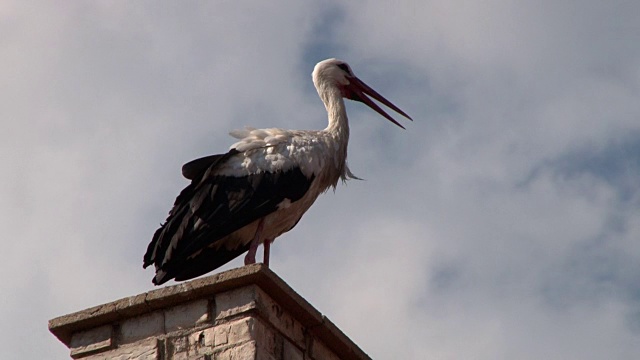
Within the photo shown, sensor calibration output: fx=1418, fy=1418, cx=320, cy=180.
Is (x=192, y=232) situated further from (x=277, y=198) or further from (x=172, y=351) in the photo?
(x=172, y=351)

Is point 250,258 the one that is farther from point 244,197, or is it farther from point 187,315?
point 187,315

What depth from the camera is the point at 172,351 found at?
23.1 feet

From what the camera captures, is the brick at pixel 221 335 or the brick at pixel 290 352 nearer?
the brick at pixel 221 335

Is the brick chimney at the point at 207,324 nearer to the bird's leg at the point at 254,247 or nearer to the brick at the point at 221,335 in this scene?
the brick at the point at 221,335

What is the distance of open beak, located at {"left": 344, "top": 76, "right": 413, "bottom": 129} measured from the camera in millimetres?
12070

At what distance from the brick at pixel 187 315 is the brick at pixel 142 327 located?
40mm

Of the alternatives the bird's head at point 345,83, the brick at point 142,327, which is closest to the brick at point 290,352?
the brick at point 142,327

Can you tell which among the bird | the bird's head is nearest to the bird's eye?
the bird's head

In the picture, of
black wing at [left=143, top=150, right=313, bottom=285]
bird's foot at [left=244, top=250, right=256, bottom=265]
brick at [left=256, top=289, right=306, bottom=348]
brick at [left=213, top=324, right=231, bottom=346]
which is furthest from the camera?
bird's foot at [left=244, top=250, right=256, bottom=265]

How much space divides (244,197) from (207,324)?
3300mm

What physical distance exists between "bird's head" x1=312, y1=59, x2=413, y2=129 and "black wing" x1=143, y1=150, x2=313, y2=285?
156 cm

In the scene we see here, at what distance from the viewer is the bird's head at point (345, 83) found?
11922mm

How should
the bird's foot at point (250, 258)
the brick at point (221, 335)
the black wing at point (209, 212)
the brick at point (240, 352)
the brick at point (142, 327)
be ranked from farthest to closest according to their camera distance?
the bird's foot at point (250, 258) < the black wing at point (209, 212) < the brick at point (142, 327) < the brick at point (221, 335) < the brick at point (240, 352)

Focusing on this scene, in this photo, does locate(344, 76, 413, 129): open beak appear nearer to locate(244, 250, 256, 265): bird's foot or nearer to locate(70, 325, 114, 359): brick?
locate(244, 250, 256, 265): bird's foot
